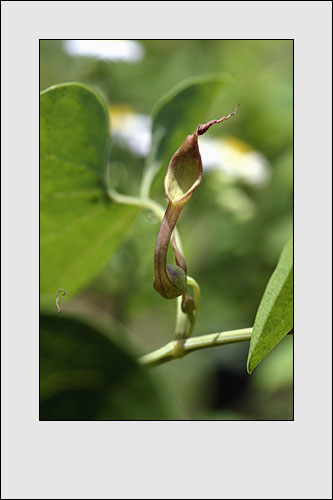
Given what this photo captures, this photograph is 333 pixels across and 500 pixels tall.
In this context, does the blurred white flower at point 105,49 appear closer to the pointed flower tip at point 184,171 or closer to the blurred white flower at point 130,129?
the blurred white flower at point 130,129

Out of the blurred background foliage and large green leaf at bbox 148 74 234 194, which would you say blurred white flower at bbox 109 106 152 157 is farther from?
large green leaf at bbox 148 74 234 194

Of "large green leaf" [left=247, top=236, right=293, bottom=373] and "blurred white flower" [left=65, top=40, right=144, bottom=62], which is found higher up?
"blurred white flower" [left=65, top=40, right=144, bottom=62]

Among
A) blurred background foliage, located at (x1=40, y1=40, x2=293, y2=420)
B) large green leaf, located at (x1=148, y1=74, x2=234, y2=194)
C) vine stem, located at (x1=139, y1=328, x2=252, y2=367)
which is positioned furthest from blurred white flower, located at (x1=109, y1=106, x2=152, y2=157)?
vine stem, located at (x1=139, y1=328, x2=252, y2=367)

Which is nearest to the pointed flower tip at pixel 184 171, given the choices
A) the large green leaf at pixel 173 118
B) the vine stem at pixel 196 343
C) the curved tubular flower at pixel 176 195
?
the curved tubular flower at pixel 176 195

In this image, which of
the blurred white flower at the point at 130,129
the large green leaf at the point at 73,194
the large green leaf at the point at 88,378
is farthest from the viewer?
the blurred white flower at the point at 130,129

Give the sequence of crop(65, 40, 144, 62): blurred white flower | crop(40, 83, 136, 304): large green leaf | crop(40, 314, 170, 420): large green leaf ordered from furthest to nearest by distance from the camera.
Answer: crop(65, 40, 144, 62): blurred white flower → crop(40, 83, 136, 304): large green leaf → crop(40, 314, 170, 420): large green leaf

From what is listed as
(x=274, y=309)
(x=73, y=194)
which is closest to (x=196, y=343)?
(x=274, y=309)

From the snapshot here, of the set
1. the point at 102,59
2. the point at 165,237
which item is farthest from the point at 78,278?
the point at 102,59
